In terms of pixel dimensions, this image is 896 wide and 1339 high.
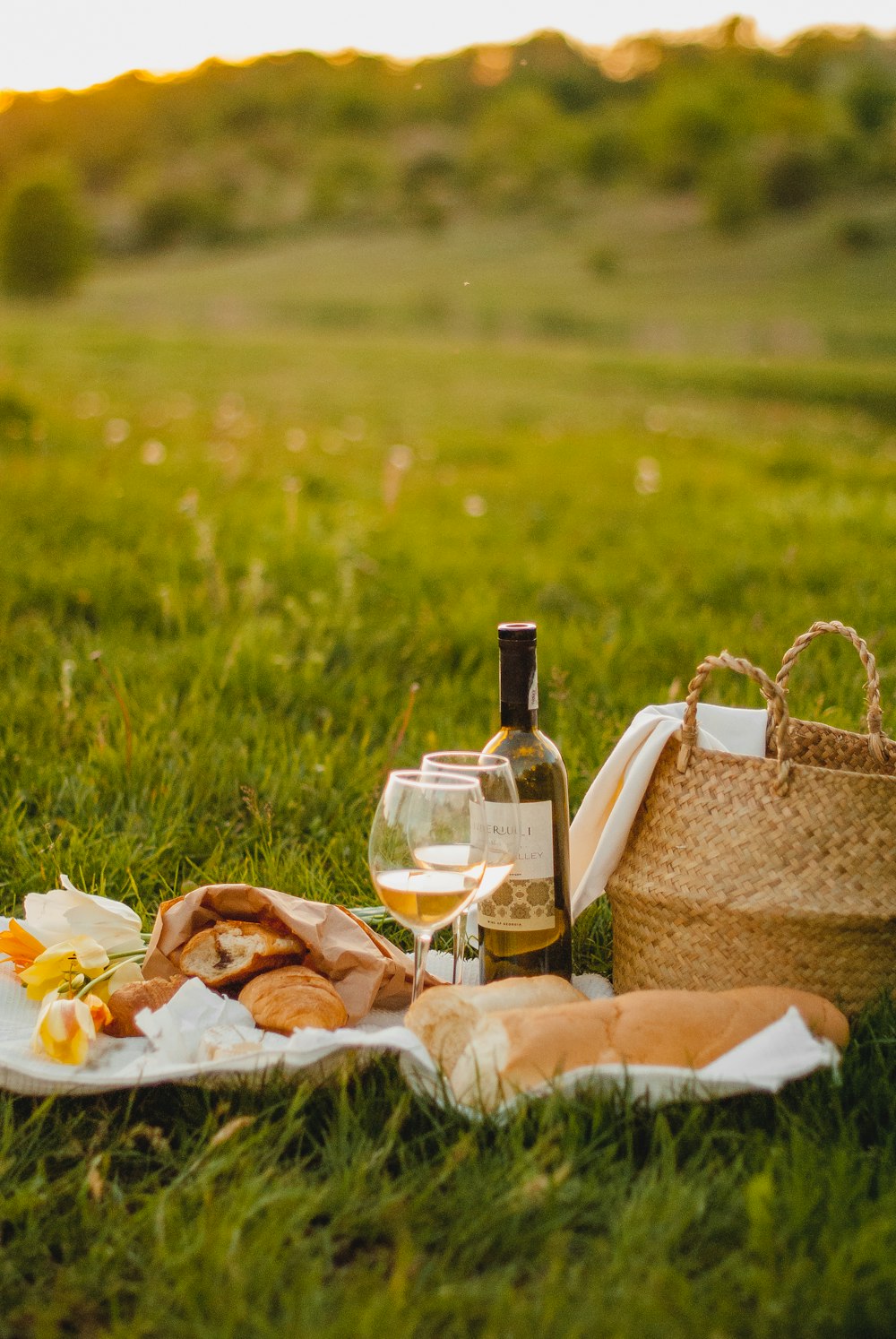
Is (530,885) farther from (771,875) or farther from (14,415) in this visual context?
(14,415)

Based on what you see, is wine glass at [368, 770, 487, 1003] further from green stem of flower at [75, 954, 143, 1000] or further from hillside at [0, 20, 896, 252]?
hillside at [0, 20, 896, 252]

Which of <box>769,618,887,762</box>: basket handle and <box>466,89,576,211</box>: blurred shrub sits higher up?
<box>466,89,576,211</box>: blurred shrub

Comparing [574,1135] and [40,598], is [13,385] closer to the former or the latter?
[40,598]

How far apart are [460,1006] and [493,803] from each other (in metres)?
0.40

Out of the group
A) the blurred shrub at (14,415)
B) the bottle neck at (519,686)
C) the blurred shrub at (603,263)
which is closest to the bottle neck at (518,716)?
the bottle neck at (519,686)

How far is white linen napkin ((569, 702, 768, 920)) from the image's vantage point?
2365 mm

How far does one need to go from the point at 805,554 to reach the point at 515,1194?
4.89m

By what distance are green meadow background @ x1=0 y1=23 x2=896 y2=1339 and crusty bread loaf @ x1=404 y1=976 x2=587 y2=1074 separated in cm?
11

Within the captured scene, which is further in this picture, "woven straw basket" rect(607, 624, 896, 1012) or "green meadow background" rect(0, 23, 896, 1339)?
"woven straw basket" rect(607, 624, 896, 1012)

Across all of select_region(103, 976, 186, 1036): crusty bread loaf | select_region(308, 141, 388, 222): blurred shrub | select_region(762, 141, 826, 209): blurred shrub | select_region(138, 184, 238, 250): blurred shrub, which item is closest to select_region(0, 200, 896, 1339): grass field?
select_region(103, 976, 186, 1036): crusty bread loaf

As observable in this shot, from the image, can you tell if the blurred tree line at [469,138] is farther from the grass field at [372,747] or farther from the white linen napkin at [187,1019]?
the white linen napkin at [187,1019]

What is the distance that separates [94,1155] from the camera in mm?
1921

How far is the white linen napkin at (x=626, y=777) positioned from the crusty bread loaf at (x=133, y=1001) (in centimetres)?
84

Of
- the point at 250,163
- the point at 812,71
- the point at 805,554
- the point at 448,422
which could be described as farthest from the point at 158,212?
the point at 805,554
